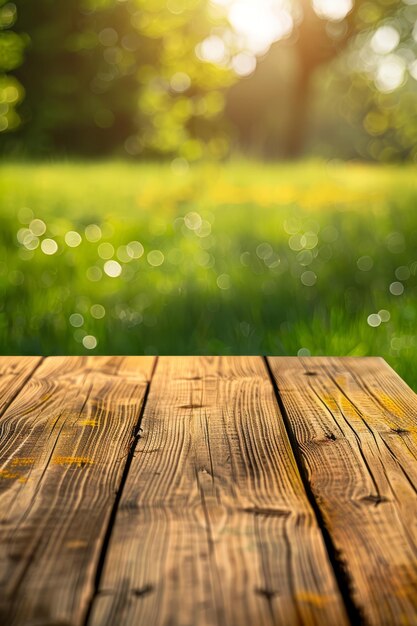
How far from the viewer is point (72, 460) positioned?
1610mm

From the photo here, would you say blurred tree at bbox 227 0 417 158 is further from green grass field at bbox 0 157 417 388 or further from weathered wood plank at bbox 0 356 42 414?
weathered wood plank at bbox 0 356 42 414

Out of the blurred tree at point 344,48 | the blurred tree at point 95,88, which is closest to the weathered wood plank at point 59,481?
the blurred tree at point 95,88

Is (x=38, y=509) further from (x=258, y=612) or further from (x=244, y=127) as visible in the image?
(x=244, y=127)

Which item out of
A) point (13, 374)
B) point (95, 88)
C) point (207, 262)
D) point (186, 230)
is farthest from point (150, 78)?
point (13, 374)

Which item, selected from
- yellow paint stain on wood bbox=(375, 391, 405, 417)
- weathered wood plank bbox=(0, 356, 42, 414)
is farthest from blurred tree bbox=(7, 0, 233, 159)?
yellow paint stain on wood bbox=(375, 391, 405, 417)

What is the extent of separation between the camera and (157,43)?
17547 millimetres

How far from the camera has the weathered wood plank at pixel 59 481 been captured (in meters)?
1.11

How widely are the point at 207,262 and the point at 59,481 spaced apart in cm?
423

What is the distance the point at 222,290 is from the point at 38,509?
344 centimetres

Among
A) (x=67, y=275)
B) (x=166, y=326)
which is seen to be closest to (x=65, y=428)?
(x=166, y=326)

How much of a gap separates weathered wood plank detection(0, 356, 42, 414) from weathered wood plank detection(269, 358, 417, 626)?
74 centimetres

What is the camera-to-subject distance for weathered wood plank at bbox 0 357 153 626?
1.11 meters

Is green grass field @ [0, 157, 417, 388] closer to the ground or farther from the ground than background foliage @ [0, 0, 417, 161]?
closer to the ground

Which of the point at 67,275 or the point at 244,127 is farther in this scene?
the point at 244,127
